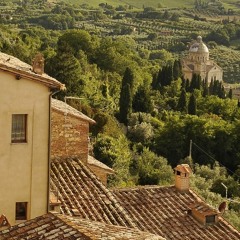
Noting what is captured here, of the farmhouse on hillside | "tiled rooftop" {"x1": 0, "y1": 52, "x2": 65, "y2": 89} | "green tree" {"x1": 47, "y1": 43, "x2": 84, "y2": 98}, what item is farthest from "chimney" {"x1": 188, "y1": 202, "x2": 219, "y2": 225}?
"green tree" {"x1": 47, "y1": 43, "x2": 84, "y2": 98}

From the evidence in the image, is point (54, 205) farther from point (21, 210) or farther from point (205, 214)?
point (205, 214)

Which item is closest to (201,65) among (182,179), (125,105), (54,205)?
(125,105)

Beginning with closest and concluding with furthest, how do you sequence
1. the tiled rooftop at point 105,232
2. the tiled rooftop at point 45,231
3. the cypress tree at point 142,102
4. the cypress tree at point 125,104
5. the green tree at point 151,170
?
the tiled rooftop at point 105,232 < the tiled rooftop at point 45,231 < the green tree at point 151,170 < the cypress tree at point 125,104 < the cypress tree at point 142,102

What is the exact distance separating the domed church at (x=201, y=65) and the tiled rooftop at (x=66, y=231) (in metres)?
111

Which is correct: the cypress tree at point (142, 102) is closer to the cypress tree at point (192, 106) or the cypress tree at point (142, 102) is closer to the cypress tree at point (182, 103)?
the cypress tree at point (192, 106)

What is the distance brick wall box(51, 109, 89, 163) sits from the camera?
16609 millimetres

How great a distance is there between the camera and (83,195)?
1555cm

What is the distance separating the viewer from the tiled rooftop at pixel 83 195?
14.7 m

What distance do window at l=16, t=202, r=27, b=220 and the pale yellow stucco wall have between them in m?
0.09

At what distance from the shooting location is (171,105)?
72.2m

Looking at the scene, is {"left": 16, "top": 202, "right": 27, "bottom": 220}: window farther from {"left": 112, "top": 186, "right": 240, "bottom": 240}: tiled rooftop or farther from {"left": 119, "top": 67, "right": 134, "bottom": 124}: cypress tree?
{"left": 119, "top": 67, "right": 134, "bottom": 124}: cypress tree

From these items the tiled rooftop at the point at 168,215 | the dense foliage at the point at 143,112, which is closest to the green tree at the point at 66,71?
the dense foliage at the point at 143,112

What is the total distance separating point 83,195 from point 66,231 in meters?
4.94

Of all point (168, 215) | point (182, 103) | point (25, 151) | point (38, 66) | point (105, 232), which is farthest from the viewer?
point (182, 103)
